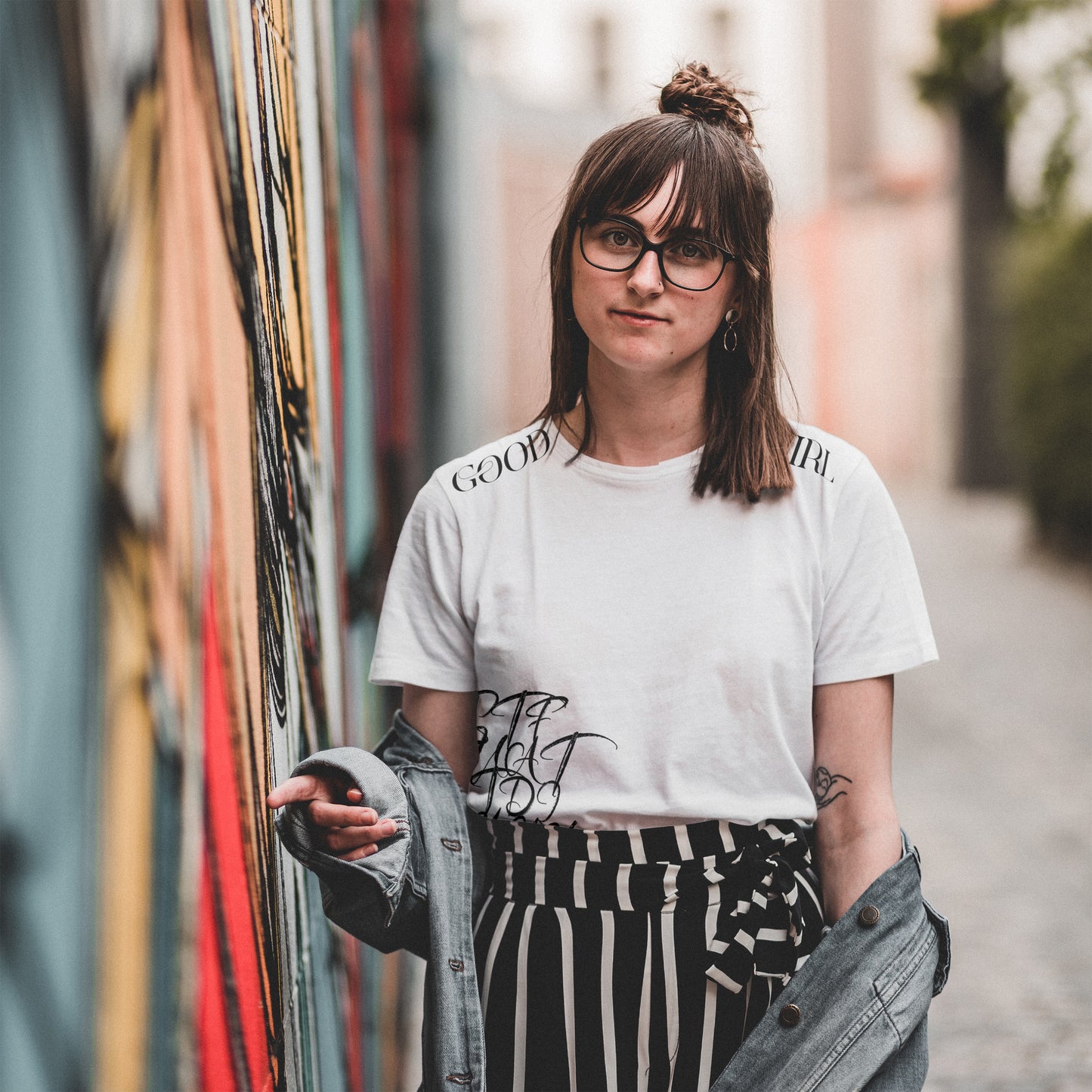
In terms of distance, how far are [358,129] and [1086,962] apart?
333cm

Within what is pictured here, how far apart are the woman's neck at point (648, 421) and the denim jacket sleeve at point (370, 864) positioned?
1.58ft

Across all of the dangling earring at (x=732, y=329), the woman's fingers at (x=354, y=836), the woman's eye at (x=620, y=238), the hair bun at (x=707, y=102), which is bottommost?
the woman's fingers at (x=354, y=836)

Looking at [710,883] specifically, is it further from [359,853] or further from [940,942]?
[359,853]

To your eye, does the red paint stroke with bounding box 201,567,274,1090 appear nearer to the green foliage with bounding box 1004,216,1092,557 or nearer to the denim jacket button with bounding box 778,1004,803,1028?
the denim jacket button with bounding box 778,1004,803,1028

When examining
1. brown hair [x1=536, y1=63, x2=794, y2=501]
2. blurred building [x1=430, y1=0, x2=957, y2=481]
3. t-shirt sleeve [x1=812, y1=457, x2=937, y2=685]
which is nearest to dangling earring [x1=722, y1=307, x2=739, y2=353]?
brown hair [x1=536, y1=63, x2=794, y2=501]

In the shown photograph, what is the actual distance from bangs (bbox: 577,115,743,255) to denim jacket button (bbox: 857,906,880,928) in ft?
2.53

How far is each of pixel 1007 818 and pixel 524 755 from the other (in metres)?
5.22

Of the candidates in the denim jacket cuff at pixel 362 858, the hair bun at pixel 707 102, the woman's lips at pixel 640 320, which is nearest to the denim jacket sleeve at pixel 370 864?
the denim jacket cuff at pixel 362 858

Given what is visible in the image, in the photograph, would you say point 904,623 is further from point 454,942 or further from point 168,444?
point 168,444

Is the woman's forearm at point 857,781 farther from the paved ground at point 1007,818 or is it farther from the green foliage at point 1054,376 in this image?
the green foliage at point 1054,376

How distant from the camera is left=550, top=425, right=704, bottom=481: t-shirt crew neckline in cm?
188

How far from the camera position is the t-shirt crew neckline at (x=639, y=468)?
1.88m

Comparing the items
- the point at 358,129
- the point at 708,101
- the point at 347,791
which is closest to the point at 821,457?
the point at 708,101

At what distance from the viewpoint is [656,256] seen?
180cm
